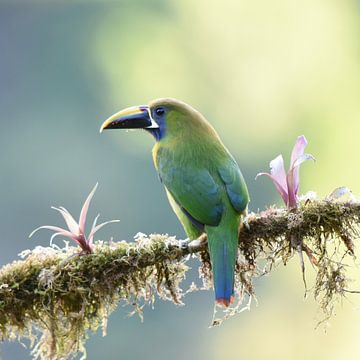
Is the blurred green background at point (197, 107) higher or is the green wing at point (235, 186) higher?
the blurred green background at point (197, 107)

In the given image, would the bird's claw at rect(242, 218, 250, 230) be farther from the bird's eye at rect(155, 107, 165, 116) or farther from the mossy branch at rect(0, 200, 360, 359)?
the bird's eye at rect(155, 107, 165, 116)

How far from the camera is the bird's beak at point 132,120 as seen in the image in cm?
462

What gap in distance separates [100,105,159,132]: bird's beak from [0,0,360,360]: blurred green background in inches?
361

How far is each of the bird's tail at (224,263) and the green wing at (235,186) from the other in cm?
18

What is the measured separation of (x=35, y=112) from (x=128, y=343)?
22.2 ft

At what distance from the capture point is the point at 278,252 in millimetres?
3846

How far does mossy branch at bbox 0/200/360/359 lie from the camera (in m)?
3.74

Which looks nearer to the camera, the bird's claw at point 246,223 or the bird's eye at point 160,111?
the bird's claw at point 246,223

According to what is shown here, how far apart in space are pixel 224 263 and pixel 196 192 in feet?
1.47

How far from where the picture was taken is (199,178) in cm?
427

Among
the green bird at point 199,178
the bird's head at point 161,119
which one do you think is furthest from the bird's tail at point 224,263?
the bird's head at point 161,119

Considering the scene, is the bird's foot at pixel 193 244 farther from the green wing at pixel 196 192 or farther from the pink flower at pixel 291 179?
the pink flower at pixel 291 179

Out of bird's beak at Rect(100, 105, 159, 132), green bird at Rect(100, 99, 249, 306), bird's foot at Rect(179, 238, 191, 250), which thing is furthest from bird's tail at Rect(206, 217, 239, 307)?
bird's beak at Rect(100, 105, 159, 132)

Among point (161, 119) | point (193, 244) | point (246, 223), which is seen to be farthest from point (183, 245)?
A: point (161, 119)
